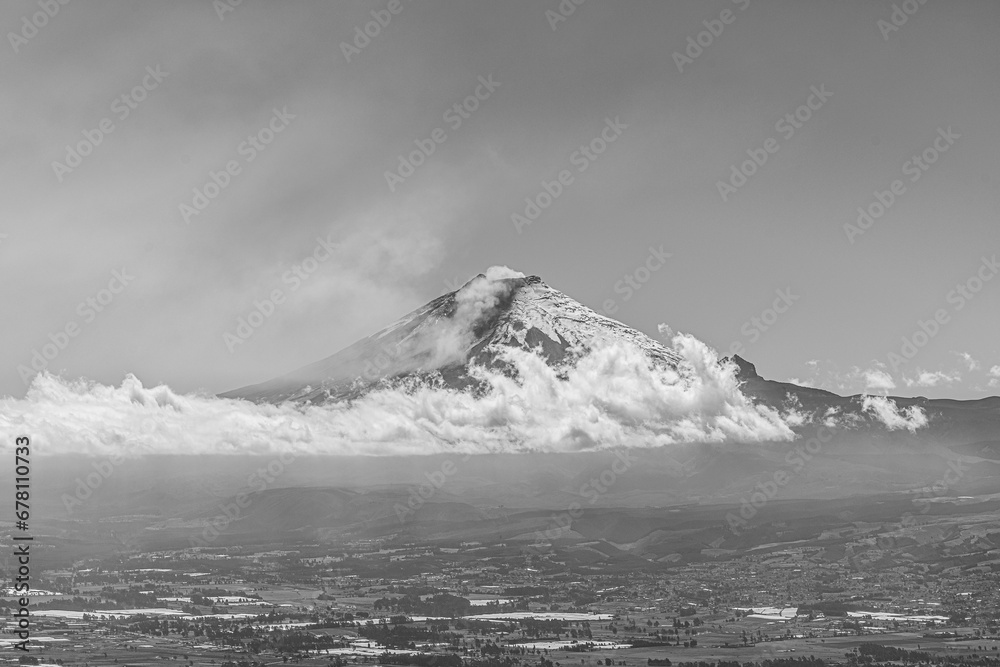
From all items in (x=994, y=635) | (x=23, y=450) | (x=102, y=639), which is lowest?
(x=994, y=635)

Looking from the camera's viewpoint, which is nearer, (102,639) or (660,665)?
(660,665)

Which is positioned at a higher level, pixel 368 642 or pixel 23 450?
pixel 23 450

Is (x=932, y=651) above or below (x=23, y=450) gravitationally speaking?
below

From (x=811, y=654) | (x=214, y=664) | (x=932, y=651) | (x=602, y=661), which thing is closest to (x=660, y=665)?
(x=602, y=661)

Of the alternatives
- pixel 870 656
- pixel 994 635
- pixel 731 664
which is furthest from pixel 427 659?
pixel 994 635

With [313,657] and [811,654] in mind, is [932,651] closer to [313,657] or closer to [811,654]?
[811,654]

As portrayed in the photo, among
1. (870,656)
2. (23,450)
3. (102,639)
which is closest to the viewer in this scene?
(23,450)

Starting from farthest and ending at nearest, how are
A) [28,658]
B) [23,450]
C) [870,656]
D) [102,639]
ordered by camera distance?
[102,639]
[870,656]
[28,658]
[23,450]

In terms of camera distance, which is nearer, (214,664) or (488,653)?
(214,664)

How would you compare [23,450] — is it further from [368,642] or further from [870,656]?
[870,656]
